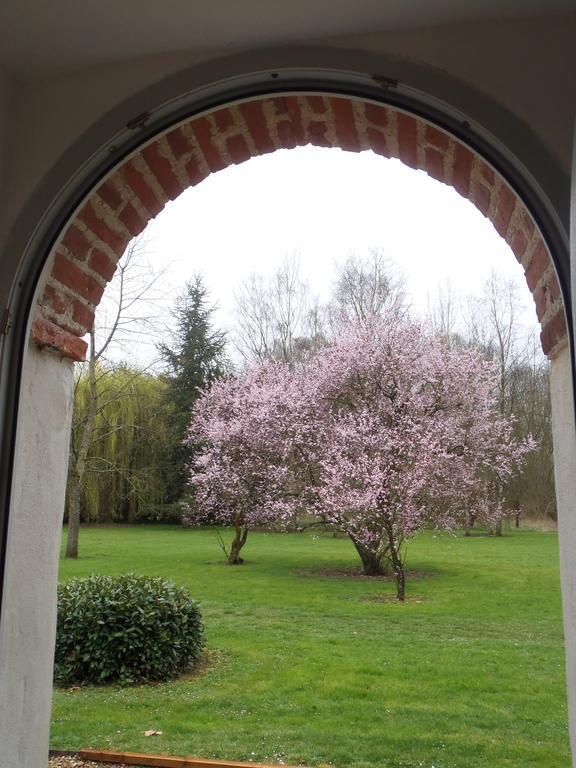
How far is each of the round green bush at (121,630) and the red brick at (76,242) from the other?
3157mm

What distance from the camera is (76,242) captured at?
61.4 inches

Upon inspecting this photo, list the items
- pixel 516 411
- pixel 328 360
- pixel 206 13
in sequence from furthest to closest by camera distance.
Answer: pixel 516 411
pixel 328 360
pixel 206 13

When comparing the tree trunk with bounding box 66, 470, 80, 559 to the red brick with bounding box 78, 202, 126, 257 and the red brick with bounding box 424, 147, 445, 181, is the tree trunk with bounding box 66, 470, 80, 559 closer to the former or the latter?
the red brick with bounding box 78, 202, 126, 257

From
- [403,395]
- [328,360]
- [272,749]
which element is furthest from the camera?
[328,360]

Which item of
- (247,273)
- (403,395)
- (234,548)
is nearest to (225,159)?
(403,395)

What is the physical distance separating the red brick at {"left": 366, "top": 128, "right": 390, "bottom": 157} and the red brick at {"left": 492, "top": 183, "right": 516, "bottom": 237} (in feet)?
1.08

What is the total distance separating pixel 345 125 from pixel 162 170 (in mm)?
472

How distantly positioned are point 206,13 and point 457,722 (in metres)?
4.08

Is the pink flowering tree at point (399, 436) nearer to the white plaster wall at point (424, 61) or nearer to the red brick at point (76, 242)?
the red brick at point (76, 242)

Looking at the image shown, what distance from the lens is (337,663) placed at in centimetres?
509

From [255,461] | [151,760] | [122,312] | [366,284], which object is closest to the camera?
[151,760]

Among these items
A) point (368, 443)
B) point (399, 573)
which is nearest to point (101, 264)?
point (399, 573)

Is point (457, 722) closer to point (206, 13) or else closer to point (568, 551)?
point (568, 551)

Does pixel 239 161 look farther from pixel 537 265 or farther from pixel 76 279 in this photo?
pixel 537 265
